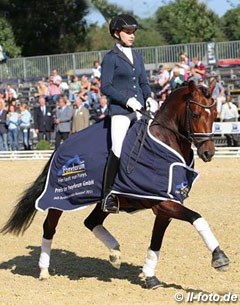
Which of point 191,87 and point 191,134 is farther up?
point 191,87

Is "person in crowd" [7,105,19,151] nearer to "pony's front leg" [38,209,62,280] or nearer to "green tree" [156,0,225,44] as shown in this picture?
"pony's front leg" [38,209,62,280]

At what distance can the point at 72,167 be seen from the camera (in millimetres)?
7793

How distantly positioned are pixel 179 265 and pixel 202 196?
199 inches

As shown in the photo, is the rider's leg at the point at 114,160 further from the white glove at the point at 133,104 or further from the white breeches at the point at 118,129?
the white glove at the point at 133,104

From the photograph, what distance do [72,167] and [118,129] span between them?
2.23 feet

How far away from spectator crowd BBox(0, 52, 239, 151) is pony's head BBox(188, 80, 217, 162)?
13.2 meters

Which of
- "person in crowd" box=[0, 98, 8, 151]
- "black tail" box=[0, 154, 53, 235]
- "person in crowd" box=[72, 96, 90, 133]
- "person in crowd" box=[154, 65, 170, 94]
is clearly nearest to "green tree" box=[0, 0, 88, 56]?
"person in crowd" box=[154, 65, 170, 94]

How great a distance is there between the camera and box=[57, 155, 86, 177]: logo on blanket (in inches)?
304

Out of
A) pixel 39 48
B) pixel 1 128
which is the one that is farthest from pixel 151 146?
pixel 39 48

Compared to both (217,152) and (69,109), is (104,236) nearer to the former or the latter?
(217,152)

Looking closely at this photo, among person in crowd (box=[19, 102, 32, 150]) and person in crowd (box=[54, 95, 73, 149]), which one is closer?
person in crowd (box=[54, 95, 73, 149])

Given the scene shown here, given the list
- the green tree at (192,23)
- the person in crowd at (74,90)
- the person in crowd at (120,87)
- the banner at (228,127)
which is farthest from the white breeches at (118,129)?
the green tree at (192,23)

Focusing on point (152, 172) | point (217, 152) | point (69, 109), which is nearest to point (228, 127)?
point (217, 152)

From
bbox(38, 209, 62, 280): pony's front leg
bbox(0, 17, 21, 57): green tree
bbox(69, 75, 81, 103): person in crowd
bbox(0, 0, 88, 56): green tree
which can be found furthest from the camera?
bbox(0, 0, 88, 56): green tree
